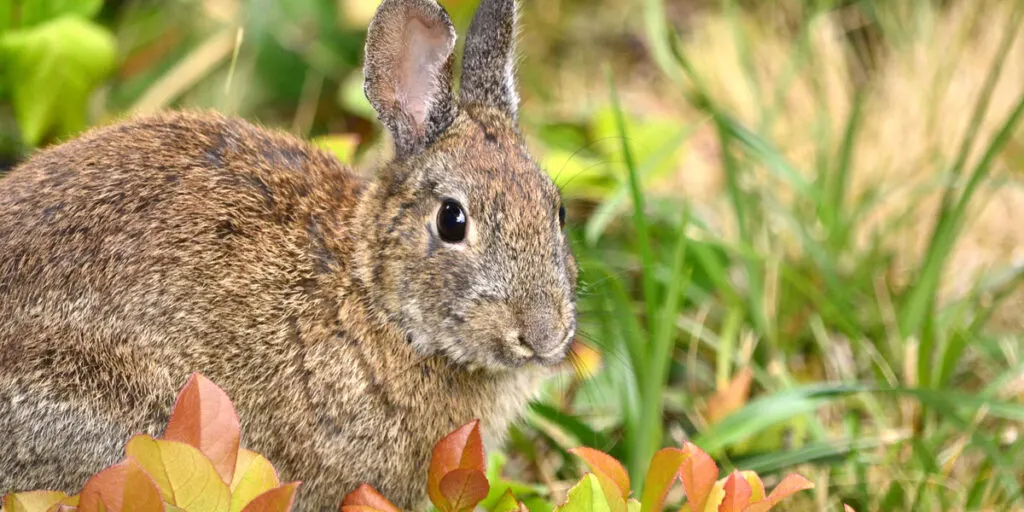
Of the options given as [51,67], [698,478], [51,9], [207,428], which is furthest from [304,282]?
[51,9]

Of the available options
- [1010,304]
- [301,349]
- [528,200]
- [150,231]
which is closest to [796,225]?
[1010,304]

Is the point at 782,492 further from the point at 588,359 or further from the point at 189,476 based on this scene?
the point at 588,359

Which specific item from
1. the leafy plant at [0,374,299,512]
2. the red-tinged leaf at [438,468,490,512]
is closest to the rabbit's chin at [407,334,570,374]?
the red-tinged leaf at [438,468,490,512]

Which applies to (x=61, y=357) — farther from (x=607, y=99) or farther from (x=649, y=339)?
(x=607, y=99)

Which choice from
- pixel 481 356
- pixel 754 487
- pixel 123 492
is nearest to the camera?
pixel 123 492

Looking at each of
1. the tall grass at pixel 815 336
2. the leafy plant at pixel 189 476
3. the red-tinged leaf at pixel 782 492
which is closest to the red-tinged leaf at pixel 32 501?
the leafy plant at pixel 189 476
